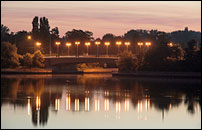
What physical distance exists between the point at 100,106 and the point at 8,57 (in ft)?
231

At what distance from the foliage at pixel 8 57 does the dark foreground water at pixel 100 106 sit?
A: 3729 cm

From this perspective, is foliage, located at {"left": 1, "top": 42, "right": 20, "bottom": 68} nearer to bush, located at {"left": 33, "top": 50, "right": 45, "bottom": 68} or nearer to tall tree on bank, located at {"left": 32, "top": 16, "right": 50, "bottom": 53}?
bush, located at {"left": 33, "top": 50, "right": 45, "bottom": 68}

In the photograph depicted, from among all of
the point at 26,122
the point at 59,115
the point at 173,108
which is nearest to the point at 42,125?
the point at 26,122

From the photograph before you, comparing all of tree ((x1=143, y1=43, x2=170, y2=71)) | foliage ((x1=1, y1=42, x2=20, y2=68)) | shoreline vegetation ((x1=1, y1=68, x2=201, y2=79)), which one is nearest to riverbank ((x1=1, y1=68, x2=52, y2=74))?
shoreline vegetation ((x1=1, y1=68, x2=201, y2=79))

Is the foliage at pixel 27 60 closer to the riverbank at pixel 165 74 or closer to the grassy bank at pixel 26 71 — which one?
the grassy bank at pixel 26 71

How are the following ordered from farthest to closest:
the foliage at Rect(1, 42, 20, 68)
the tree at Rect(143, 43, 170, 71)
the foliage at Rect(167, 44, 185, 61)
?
1. the foliage at Rect(1, 42, 20, 68)
2. the foliage at Rect(167, 44, 185, 61)
3. the tree at Rect(143, 43, 170, 71)

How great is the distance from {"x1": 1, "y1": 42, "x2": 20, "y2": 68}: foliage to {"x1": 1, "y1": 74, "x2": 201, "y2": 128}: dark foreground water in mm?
37291

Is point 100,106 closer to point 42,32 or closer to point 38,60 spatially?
point 38,60

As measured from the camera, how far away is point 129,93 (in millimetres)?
86625

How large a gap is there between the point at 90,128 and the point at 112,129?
2.10 metres

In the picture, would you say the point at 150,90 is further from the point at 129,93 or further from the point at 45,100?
the point at 45,100

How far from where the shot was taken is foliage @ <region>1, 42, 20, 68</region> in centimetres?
13588

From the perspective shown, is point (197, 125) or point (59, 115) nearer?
point (197, 125)

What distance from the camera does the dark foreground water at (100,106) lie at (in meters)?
56.8
